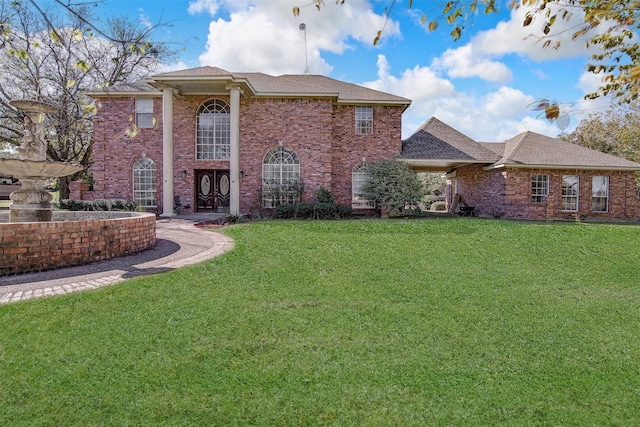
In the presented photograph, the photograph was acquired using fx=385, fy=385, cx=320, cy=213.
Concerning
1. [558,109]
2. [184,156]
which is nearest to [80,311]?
[558,109]

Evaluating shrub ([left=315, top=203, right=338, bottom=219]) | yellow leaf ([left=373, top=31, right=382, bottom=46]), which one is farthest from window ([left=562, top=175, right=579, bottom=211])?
yellow leaf ([left=373, top=31, right=382, bottom=46])

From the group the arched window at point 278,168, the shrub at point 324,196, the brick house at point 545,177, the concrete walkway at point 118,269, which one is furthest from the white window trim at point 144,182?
the brick house at point 545,177

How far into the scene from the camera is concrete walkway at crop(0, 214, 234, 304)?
547 cm

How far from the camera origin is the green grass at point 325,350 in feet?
10.4

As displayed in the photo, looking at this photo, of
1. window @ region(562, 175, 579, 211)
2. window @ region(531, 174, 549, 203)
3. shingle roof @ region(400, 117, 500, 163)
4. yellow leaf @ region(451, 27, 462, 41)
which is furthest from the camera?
shingle roof @ region(400, 117, 500, 163)

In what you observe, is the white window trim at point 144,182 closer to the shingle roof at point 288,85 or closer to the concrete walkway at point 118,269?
the shingle roof at point 288,85

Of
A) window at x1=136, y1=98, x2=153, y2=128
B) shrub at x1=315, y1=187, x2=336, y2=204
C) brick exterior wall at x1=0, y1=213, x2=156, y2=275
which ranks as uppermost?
window at x1=136, y1=98, x2=153, y2=128

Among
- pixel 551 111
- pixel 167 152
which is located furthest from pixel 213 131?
pixel 551 111

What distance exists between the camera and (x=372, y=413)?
3143 millimetres

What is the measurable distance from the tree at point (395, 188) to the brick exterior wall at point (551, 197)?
423 cm

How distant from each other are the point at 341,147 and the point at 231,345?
1460 cm

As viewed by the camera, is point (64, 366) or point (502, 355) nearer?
point (64, 366)

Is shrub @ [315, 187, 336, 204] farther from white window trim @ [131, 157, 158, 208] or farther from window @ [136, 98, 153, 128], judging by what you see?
window @ [136, 98, 153, 128]

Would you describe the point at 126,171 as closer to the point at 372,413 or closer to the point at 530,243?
the point at 530,243
